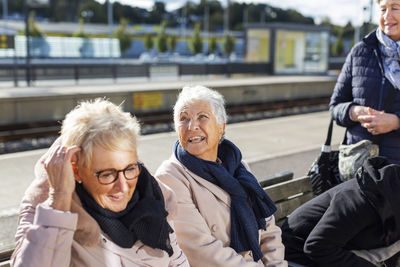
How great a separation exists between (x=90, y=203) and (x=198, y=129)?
96cm

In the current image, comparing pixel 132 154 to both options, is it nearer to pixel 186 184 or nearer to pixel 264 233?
pixel 186 184

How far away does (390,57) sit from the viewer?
11.4 ft

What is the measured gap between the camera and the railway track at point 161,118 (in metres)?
11.1

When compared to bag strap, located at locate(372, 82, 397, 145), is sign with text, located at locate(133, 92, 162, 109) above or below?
below

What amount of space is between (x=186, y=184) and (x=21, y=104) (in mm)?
11384

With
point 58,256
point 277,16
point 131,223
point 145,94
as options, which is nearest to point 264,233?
point 131,223

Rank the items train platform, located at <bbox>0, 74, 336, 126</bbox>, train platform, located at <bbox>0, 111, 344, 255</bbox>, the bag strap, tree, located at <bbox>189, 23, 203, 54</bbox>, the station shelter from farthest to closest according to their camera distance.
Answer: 1. tree, located at <bbox>189, 23, 203, 54</bbox>
2. the station shelter
3. train platform, located at <bbox>0, 74, 336, 126</bbox>
4. train platform, located at <bbox>0, 111, 344, 255</bbox>
5. the bag strap

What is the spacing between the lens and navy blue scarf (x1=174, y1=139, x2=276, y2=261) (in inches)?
107

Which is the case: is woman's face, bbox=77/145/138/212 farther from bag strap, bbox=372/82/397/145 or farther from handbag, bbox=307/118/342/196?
bag strap, bbox=372/82/397/145

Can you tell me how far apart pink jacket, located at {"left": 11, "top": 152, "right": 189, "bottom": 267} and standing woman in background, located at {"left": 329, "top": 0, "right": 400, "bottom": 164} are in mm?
1910

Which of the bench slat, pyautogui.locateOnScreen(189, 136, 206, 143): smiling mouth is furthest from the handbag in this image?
pyautogui.locateOnScreen(189, 136, 206, 143): smiling mouth

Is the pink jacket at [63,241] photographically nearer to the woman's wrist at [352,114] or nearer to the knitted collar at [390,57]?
the woman's wrist at [352,114]

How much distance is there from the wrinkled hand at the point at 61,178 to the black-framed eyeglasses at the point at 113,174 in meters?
0.14

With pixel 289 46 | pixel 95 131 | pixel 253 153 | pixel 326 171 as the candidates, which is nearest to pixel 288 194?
pixel 326 171
